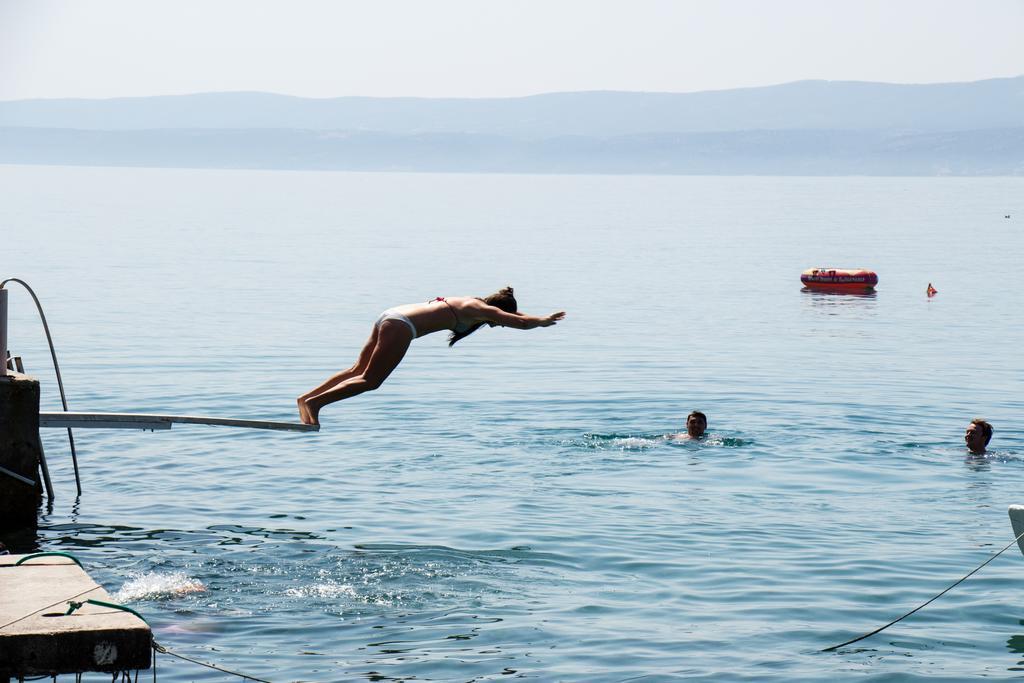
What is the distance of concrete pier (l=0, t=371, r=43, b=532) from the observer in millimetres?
18312

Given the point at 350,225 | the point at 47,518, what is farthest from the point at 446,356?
the point at 350,225

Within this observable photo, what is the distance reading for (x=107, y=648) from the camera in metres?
9.74

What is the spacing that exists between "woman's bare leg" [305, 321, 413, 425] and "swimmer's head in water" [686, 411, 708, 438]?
30.9ft

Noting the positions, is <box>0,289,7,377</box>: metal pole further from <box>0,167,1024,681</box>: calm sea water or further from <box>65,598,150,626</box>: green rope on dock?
<box>65,598,150,626</box>: green rope on dock

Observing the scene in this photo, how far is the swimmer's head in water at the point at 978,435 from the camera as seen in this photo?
23.9 m

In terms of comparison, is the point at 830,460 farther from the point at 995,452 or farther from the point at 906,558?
the point at 906,558

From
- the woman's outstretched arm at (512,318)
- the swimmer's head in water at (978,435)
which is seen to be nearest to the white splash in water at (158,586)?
the woman's outstretched arm at (512,318)

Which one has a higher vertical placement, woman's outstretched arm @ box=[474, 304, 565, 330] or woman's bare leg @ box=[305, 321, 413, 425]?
woman's outstretched arm @ box=[474, 304, 565, 330]

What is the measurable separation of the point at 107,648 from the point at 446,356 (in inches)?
1231

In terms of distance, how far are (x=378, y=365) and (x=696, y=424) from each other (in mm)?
9636

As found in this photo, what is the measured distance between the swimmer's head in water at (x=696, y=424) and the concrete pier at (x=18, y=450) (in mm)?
11846

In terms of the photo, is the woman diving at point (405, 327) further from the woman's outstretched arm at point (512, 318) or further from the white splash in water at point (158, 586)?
the white splash in water at point (158, 586)

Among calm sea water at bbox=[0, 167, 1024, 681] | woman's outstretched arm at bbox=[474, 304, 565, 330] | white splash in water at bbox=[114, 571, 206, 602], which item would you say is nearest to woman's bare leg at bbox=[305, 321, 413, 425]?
woman's outstretched arm at bbox=[474, 304, 565, 330]

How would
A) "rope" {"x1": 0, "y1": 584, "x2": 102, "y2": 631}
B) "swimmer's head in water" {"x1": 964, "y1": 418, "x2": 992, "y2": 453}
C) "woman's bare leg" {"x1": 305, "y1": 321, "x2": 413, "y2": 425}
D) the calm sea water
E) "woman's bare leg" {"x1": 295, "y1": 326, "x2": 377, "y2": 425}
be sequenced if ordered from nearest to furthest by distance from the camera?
"rope" {"x1": 0, "y1": 584, "x2": 102, "y2": 631} < the calm sea water < "woman's bare leg" {"x1": 305, "y1": 321, "x2": 413, "y2": 425} < "woman's bare leg" {"x1": 295, "y1": 326, "x2": 377, "y2": 425} < "swimmer's head in water" {"x1": 964, "y1": 418, "x2": 992, "y2": 453}
